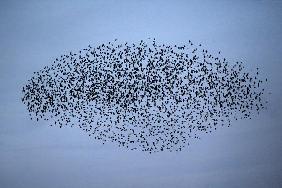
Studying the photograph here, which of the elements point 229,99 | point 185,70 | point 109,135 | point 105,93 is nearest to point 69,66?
point 105,93

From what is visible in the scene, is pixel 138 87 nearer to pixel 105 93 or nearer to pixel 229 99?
pixel 105 93

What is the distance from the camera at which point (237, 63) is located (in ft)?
32.7

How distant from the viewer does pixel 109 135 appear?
10.0 metres

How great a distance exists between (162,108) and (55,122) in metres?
2.16

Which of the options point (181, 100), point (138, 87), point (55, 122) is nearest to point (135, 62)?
point (138, 87)

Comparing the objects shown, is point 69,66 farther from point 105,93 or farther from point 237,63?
point 237,63

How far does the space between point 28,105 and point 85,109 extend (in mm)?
1156

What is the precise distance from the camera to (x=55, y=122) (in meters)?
10.0

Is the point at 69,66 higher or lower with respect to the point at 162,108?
higher

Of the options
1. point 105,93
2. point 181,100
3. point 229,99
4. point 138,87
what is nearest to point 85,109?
point 105,93

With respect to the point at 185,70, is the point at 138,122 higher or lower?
lower

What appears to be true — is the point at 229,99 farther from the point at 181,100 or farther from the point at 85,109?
the point at 85,109

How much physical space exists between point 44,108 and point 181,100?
109 inches

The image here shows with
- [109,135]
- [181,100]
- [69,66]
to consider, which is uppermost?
[69,66]
